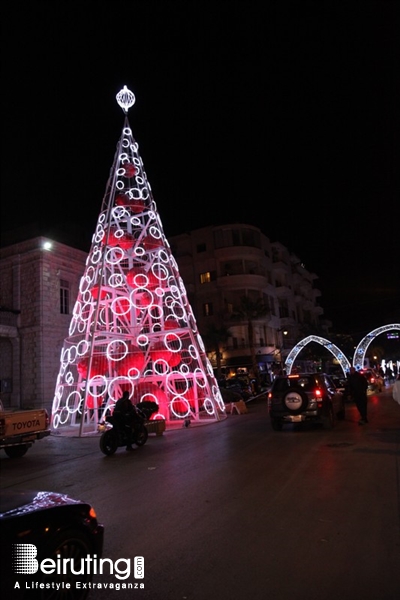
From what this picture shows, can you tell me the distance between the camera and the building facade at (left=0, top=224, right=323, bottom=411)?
2577 cm

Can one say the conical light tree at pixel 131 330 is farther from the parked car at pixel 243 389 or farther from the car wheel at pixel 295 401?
the parked car at pixel 243 389

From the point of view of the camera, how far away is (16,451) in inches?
510

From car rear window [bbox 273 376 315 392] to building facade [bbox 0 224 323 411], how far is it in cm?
1589

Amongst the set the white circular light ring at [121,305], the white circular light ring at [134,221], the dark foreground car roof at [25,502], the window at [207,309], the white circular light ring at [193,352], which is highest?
the white circular light ring at [134,221]

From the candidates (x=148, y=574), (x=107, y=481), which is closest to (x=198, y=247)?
(x=107, y=481)

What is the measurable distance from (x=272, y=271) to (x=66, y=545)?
50.2 metres

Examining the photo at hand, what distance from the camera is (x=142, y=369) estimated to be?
672 inches

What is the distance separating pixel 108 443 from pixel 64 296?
18.1 metres

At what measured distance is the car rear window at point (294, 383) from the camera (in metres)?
13.3

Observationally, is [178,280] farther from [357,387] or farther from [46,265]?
[46,265]

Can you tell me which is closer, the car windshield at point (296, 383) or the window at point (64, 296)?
the car windshield at point (296, 383)

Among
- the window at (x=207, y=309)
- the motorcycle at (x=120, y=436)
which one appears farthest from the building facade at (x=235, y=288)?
the motorcycle at (x=120, y=436)

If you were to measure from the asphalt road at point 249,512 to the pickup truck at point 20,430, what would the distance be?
75cm

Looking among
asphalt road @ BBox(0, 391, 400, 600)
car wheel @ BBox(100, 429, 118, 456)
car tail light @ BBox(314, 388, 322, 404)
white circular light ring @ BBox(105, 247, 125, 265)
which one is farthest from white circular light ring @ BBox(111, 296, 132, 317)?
car tail light @ BBox(314, 388, 322, 404)
